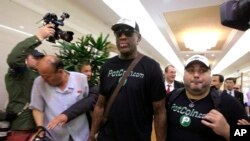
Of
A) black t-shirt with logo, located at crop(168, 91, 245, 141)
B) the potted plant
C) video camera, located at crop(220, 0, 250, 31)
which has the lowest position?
black t-shirt with logo, located at crop(168, 91, 245, 141)

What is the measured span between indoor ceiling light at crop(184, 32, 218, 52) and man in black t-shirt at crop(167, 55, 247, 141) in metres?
6.14

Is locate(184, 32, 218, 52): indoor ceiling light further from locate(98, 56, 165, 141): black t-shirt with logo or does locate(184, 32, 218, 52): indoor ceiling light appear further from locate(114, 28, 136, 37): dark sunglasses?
locate(98, 56, 165, 141): black t-shirt with logo

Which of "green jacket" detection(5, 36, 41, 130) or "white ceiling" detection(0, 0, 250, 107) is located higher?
"white ceiling" detection(0, 0, 250, 107)

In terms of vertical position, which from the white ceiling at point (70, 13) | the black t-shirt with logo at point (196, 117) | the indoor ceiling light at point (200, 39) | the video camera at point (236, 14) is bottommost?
the black t-shirt with logo at point (196, 117)

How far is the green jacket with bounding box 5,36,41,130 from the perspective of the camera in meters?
2.08

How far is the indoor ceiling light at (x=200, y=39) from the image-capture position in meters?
7.46

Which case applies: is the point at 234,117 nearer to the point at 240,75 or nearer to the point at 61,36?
the point at 61,36

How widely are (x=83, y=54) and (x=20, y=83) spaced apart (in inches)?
45.6

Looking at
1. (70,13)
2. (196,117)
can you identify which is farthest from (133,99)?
(70,13)

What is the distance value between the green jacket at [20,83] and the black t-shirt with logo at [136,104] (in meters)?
0.80

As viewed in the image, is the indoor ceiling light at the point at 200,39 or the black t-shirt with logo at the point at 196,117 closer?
the black t-shirt with logo at the point at 196,117

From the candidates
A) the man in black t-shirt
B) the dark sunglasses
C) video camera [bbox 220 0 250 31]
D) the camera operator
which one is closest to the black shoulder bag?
the dark sunglasses

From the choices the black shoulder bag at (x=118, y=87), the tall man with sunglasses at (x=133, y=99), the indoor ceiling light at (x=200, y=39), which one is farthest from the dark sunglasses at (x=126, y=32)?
the indoor ceiling light at (x=200, y=39)

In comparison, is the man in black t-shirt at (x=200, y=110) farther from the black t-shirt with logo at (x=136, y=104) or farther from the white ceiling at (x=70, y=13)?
the white ceiling at (x=70, y=13)
